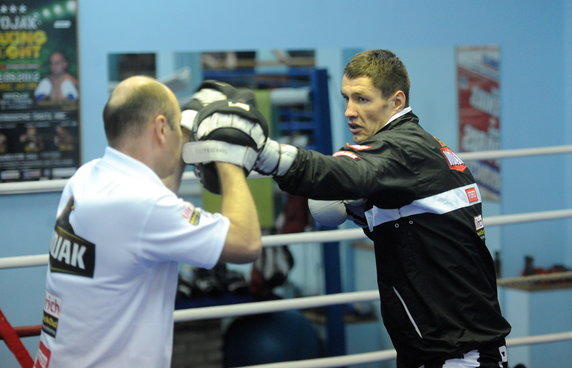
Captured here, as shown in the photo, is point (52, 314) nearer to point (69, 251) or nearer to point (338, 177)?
point (69, 251)

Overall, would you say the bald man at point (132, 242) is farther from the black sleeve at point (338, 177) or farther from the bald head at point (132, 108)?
the black sleeve at point (338, 177)

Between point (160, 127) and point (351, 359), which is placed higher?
point (160, 127)

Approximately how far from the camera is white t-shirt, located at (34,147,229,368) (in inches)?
64.2

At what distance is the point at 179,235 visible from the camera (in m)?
1.63

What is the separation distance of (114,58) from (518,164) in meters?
2.43

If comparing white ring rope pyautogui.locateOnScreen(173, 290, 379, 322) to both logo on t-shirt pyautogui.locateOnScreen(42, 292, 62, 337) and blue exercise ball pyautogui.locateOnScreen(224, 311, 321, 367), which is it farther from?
blue exercise ball pyautogui.locateOnScreen(224, 311, 321, 367)

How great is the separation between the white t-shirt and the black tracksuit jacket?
1.63 feet

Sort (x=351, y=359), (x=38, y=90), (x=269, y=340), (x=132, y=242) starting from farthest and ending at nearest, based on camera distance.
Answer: (x=269, y=340) → (x=38, y=90) → (x=351, y=359) → (x=132, y=242)

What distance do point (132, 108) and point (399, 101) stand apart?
804mm

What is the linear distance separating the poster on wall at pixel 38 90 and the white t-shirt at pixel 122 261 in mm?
2280

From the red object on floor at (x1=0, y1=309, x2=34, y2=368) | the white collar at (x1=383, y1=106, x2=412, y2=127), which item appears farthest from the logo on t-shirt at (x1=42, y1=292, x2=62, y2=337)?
the white collar at (x1=383, y1=106, x2=412, y2=127)

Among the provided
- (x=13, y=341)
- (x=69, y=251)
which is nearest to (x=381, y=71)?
(x=69, y=251)

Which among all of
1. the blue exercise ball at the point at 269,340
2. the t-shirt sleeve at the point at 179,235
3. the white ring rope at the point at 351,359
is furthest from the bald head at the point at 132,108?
the blue exercise ball at the point at 269,340

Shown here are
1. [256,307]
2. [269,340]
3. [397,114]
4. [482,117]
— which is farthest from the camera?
[482,117]
